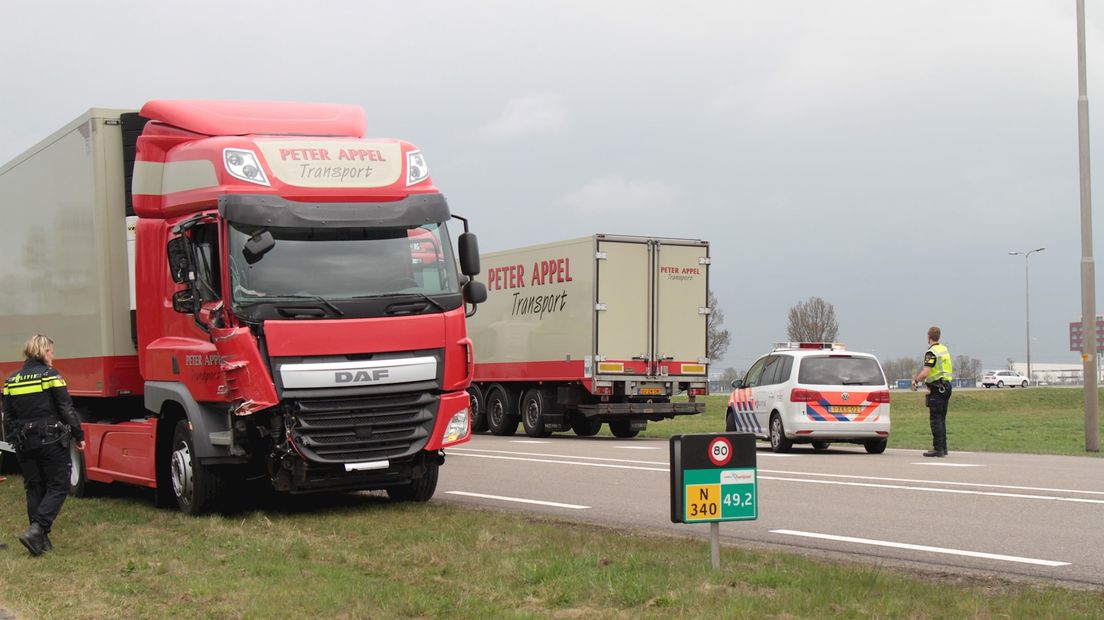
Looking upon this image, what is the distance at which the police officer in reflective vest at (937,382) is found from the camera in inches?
745

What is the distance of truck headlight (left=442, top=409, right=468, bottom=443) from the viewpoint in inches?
448

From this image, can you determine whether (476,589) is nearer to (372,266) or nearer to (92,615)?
(92,615)

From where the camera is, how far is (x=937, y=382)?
19250mm

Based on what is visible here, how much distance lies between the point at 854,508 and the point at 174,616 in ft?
22.4

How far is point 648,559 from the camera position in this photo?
8.52 m

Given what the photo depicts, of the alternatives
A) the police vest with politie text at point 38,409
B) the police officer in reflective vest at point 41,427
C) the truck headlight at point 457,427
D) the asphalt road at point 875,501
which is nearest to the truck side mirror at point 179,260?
the police officer in reflective vest at point 41,427

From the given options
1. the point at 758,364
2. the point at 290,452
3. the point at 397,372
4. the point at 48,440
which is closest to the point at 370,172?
the point at 397,372

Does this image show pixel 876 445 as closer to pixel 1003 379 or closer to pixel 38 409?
pixel 38 409

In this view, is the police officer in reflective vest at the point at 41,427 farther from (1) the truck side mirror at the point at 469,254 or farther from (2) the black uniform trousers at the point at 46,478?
(1) the truck side mirror at the point at 469,254

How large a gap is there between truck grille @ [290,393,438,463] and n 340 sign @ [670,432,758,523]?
3.65 m

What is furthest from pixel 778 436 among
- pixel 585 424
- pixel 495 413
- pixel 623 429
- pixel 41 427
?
pixel 41 427

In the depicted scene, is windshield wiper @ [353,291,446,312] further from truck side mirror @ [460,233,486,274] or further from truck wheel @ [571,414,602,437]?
truck wheel @ [571,414,602,437]

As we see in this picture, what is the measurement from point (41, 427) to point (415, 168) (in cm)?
384

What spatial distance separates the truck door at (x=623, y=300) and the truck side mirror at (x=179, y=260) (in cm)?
1387
